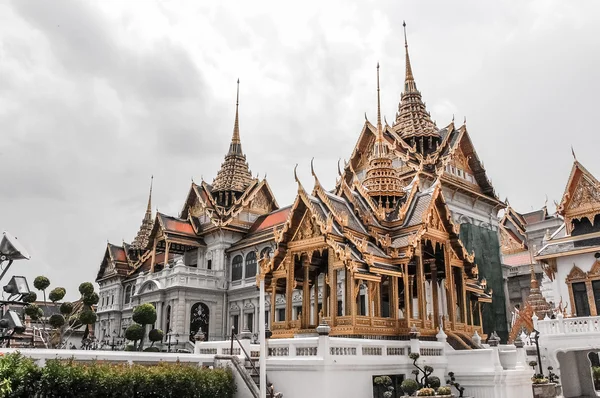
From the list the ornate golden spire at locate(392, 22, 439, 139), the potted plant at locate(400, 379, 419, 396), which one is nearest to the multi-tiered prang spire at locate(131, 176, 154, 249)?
the ornate golden spire at locate(392, 22, 439, 139)

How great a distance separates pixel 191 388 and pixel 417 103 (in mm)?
35023

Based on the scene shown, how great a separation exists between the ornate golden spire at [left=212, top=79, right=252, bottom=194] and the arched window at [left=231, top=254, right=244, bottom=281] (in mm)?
6677

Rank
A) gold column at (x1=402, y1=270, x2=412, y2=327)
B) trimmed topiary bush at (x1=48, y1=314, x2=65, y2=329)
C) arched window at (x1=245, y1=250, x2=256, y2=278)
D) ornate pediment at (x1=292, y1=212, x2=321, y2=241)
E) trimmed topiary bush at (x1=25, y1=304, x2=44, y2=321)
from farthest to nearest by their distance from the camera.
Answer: arched window at (x1=245, y1=250, x2=256, y2=278), trimmed topiary bush at (x1=48, y1=314, x2=65, y2=329), trimmed topiary bush at (x1=25, y1=304, x2=44, y2=321), ornate pediment at (x1=292, y1=212, x2=321, y2=241), gold column at (x1=402, y1=270, x2=412, y2=327)

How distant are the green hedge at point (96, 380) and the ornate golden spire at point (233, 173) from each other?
37.7 meters

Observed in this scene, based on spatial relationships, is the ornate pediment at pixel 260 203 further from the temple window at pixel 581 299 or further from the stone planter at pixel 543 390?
the stone planter at pixel 543 390

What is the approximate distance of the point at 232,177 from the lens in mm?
48156

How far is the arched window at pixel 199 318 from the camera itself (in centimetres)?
3909

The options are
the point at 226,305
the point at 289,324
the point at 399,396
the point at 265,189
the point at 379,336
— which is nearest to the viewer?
the point at 399,396

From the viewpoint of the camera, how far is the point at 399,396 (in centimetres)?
1113

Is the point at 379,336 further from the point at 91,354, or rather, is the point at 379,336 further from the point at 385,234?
the point at 91,354

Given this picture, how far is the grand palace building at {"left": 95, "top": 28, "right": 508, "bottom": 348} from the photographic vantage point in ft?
41.0

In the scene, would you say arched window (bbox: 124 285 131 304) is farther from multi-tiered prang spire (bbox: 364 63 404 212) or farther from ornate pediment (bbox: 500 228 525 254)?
multi-tiered prang spire (bbox: 364 63 404 212)

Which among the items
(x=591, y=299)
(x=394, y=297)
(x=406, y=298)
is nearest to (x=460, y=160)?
(x=591, y=299)

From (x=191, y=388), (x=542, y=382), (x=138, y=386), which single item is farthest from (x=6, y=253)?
(x=542, y=382)
